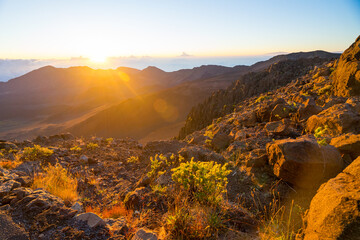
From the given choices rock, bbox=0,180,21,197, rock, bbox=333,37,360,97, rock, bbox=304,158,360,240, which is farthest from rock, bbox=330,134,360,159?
rock, bbox=0,180,21,197

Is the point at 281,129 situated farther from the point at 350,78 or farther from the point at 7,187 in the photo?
the point at 7,187

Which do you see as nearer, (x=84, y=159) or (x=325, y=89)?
(x=84, y=159)

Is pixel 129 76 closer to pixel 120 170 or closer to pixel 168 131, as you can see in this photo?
pixel 168 131

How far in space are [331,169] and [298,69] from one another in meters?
26.9

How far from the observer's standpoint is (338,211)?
1886mm

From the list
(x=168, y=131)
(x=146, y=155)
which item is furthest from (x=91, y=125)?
(x=146, y=155)

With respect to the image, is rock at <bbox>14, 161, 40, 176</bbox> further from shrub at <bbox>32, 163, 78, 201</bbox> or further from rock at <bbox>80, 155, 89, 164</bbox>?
shrub at <bbox>32, 163, 78, 201</bbox>

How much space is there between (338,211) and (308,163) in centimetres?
→ 136

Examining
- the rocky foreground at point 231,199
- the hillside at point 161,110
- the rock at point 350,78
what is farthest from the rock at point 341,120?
the hillside at point 161,110

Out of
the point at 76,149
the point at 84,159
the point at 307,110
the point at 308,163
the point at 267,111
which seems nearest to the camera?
the point at 308,163

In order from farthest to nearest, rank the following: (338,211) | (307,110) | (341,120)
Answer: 1. (307,110)
2. (341,120)
3. (338,211)

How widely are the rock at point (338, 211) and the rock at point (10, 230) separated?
10.7 feet

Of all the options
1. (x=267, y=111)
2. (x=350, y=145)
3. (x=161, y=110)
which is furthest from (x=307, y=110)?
(x=161, y=110)

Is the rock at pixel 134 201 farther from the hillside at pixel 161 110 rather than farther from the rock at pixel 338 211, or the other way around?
the hillside at pixel 161 110
